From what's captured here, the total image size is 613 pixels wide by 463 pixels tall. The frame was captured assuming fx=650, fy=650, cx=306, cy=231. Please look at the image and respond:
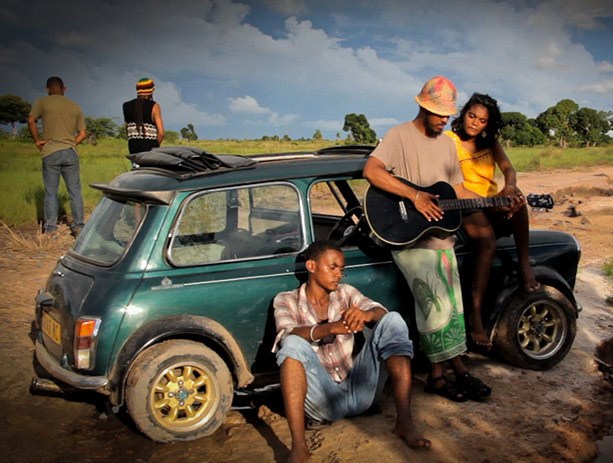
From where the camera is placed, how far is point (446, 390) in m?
4.61

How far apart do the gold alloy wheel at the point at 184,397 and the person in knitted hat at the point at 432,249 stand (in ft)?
5.05

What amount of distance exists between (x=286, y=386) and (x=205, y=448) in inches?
32.6

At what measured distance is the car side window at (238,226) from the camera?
4211mm

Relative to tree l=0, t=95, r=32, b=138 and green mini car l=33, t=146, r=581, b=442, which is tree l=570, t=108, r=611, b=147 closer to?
tree l=0, t=95, r=32, b=138

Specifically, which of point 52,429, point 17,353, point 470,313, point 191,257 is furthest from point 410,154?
point 17,353

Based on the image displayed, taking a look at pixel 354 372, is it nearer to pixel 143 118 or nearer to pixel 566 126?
pixel 143 118

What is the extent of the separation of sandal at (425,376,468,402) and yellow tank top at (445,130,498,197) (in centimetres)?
151

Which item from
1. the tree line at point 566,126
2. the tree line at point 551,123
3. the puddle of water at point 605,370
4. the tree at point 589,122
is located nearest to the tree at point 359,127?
the tree line at point 551,123

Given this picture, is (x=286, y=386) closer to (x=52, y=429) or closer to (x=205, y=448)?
(x=205, y=448)

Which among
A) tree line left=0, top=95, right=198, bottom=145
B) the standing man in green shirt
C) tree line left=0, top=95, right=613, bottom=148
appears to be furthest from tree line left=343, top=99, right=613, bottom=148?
the standing man in green shirt

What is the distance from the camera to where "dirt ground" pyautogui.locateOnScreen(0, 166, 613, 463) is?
12.8ft

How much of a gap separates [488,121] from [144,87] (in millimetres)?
4490

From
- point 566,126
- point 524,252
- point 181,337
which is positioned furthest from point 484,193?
point 566,126

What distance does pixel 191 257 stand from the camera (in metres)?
4.20
